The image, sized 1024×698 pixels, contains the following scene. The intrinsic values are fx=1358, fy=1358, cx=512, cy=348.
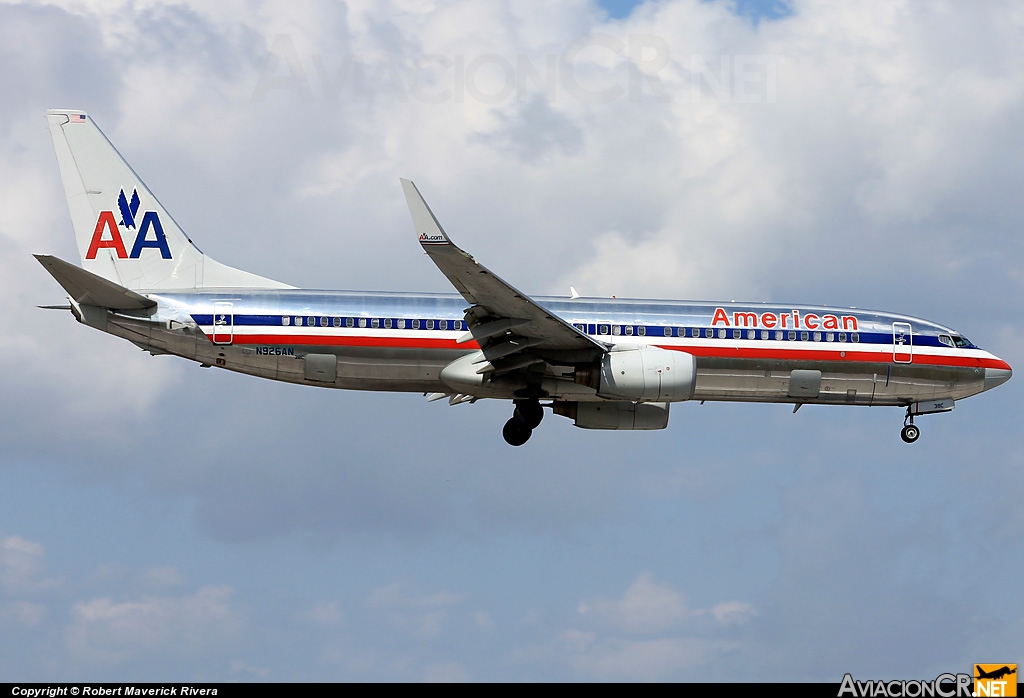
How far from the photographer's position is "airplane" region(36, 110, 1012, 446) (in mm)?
37812

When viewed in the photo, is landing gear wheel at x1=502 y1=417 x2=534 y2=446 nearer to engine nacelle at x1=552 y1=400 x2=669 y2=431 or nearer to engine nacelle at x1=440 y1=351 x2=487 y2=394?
engine nacelle at x1=552 y1=400 x2=669 y2=431

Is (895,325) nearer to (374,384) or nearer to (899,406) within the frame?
(899,406)

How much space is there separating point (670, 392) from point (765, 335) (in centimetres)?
478

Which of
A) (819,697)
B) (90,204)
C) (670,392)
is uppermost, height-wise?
(90,204)

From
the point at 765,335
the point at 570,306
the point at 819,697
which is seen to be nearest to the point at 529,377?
the point at 570,306

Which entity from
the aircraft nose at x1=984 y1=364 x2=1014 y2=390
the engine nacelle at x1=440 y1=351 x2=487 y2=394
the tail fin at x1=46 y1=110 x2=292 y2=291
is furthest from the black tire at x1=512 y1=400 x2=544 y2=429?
the aircraft nose at x1=984 y1=364 x2=1014 y2=390

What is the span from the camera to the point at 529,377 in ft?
130

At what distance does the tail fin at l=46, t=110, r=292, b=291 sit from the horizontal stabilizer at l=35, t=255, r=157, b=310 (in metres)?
2.67

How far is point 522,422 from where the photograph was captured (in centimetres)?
4084

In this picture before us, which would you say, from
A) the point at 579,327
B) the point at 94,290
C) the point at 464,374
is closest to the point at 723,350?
the point at 579,327

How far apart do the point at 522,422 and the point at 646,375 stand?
5.11 metres

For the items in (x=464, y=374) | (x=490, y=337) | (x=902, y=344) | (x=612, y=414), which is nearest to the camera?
(x=490, y=337)

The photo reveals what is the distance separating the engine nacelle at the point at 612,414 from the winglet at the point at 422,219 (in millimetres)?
10437

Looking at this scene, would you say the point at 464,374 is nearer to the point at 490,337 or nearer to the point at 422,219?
the point at 490,337
